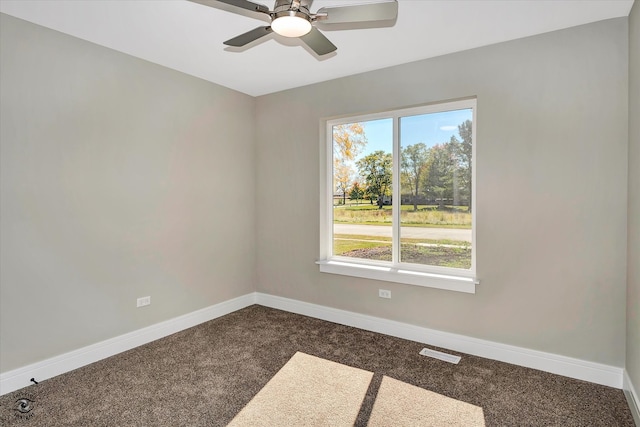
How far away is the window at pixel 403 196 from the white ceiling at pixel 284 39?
626mm

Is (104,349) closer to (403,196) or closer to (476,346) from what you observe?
(403,196)

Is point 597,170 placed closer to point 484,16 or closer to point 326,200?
point 484,16

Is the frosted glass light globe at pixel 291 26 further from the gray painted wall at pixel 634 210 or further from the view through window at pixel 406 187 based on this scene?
the gray painted wall at pixel 634 210

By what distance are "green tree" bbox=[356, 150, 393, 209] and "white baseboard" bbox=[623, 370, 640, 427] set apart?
2.29 metres

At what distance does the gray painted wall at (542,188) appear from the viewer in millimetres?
2453

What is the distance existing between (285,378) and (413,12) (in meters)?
2.79

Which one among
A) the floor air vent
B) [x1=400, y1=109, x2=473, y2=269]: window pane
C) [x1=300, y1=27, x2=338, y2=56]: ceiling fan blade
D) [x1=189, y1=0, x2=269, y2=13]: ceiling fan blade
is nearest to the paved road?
[x1=400, y1=109, x2=473, y2=269]: window pane

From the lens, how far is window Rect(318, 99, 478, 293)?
3156mm

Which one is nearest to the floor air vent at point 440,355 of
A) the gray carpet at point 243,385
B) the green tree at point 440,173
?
the gray carpet at point 243,385

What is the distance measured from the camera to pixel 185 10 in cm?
234

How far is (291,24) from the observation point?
75.4 inches

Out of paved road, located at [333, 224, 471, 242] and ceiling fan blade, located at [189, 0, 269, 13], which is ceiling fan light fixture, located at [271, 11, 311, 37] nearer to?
ceiling fan blade, located at [189, 0, 269, 13]

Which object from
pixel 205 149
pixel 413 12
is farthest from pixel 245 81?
pixel 413 12

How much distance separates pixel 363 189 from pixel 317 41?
1857 millimetres
